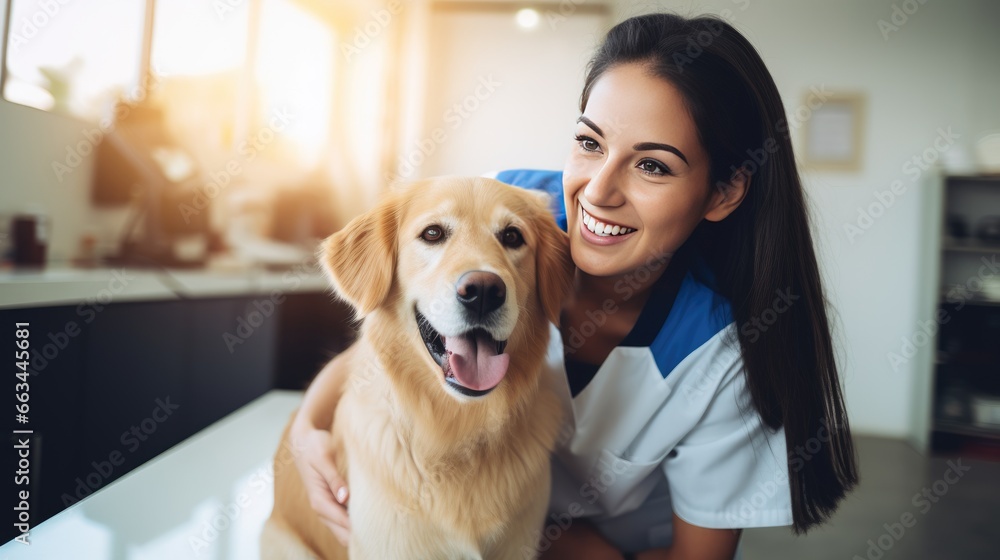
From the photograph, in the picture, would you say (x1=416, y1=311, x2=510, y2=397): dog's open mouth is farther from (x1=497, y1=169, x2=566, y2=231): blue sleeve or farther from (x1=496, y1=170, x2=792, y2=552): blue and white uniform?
(x1=497, y1=169, x2=566, y2=231): blue sleeve

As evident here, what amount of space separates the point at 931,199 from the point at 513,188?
16.4ft

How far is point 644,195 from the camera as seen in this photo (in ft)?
3.42

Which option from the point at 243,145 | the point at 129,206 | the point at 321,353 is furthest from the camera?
the point at 321,353

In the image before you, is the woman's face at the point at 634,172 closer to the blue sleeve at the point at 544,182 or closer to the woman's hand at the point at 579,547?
the blue sleeve at the point at 544,182

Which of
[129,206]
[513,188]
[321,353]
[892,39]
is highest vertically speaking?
[892,39]

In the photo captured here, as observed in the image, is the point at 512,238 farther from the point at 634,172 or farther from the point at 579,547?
the point at 579,547

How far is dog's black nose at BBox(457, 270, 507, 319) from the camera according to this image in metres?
0.92

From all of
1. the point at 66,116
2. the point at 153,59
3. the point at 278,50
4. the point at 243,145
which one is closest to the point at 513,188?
the point at 66,116

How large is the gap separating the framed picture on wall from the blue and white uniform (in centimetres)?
455

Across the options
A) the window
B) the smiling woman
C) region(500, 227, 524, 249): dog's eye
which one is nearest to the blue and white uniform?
the smiling woman

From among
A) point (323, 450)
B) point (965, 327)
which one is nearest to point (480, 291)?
point (323, 450)

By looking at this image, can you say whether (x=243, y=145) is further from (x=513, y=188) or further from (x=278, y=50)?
(x=513, y=188)

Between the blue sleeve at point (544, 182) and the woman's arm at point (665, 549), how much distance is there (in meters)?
0.68

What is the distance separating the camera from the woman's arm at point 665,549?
44.4 inches
